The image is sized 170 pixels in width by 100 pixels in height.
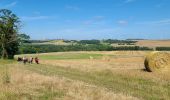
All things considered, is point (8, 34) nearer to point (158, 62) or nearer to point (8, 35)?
point (8, 35)

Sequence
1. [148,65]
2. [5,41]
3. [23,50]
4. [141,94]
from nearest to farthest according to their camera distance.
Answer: [141,94] → [148,65] → [5,41] → [23,50]

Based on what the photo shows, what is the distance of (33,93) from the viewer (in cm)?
1366

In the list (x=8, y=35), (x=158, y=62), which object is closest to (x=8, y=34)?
(x=8, y=35)

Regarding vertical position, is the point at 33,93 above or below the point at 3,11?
below

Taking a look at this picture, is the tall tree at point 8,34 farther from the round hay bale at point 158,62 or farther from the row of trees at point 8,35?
the round hay bale at point 158,62

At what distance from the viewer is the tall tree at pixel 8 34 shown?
80062 mm

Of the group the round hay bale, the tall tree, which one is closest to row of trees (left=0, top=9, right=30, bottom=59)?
the tall tree

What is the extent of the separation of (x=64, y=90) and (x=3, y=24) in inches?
2720

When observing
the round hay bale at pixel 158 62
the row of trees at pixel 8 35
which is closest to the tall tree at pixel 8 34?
the row of trees at pixel 8 35

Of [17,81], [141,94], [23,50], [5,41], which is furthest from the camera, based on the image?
[23,50]

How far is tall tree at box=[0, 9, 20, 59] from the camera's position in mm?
80062

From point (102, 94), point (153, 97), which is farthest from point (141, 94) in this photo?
point (102, 94)

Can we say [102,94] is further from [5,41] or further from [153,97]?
[5,41]

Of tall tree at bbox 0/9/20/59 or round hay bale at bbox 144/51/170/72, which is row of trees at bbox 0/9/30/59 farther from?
round hay bale at bbox 144/51/170/72
